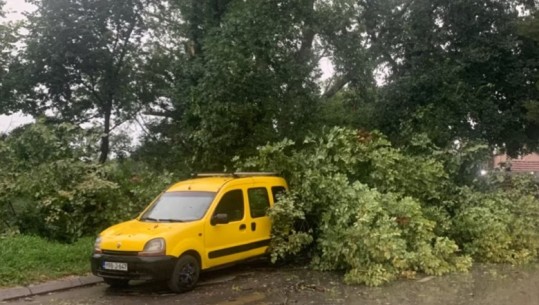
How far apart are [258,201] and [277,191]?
0.71 metres

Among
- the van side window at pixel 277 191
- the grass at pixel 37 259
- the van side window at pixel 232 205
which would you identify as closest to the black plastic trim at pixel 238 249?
the van side window at pixel 232 205

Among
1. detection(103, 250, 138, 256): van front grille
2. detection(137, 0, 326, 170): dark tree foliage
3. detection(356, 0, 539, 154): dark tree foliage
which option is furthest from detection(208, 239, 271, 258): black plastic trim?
detection(356, 0, 539, 154): dark tree foliage

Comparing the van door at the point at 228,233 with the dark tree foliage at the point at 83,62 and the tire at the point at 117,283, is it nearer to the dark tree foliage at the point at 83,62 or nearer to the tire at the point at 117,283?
the tire at the point at 117,283

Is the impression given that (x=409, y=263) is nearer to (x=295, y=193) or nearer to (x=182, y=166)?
(x=295, y=193)

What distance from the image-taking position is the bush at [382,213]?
10125 millimetres

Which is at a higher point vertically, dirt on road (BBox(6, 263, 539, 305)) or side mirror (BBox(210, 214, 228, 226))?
side mirror (BBox(210, 214, 228, 226))

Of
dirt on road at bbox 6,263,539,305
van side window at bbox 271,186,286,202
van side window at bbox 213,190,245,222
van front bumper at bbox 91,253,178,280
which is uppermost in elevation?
van side window at bbox 271,186,286,202

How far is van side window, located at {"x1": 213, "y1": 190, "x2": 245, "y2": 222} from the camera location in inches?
393

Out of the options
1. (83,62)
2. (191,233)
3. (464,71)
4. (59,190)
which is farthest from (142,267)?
(83,62)

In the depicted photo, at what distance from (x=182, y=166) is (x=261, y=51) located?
419cm

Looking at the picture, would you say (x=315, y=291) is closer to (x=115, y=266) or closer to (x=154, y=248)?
(x=154, y=248)

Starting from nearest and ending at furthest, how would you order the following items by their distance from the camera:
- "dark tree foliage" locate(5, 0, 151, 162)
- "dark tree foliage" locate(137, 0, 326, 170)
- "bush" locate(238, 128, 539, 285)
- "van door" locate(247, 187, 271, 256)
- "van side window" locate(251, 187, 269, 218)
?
"bush" locate(238, 128, 539, 285), "van door" locate(247, 187, 271, 256), "van side window" locate(251, 187, 269, 218), "dark tree foliage" locate(137, 0, 326, 170), "dark tree foliage" locate(5, 0, 151, 162)

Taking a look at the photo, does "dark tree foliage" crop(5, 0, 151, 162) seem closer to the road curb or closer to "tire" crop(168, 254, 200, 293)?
the road curb

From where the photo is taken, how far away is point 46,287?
922cm
